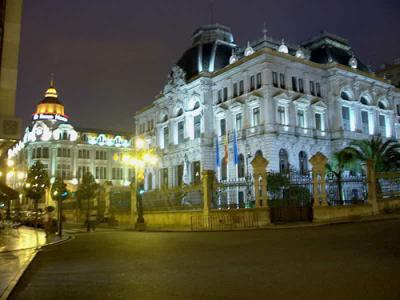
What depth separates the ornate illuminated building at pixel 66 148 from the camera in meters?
77.8

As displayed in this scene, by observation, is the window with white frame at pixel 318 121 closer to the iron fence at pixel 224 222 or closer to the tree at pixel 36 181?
the iron fence at pixel 224 222

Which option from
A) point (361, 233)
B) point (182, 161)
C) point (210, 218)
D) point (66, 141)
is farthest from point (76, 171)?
point (361, 233)

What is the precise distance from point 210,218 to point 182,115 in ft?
100

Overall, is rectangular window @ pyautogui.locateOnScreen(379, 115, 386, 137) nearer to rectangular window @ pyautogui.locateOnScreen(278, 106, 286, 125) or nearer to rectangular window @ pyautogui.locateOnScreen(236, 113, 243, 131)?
rectangular window @ pyautogui.locateOnScreen(278, 106, 286, 125)

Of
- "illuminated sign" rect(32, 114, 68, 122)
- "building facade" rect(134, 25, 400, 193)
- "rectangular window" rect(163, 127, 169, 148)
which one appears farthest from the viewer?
"illuminated sign" rect(32, 114, 68, 122)

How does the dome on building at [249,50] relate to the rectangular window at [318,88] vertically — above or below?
above

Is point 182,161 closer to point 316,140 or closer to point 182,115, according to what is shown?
point 182,115

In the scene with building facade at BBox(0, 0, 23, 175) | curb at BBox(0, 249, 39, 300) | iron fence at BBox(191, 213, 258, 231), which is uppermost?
building facade at BBox(0, 0, 23, 175)

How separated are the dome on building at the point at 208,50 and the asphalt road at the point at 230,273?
41.9m

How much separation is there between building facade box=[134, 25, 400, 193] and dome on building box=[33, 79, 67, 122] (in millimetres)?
35505

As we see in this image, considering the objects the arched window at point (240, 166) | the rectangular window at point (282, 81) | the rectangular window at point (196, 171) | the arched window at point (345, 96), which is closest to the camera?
the rectangular window at point (282, 81)

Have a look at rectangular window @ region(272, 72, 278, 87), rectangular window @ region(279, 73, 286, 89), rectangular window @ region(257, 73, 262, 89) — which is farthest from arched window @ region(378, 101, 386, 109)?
rectangular window @ region(257, 73, 262, 89)

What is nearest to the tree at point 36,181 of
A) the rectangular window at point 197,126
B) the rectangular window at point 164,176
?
the rectangular window at point 164,176

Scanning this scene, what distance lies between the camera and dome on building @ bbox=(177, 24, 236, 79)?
5294 centimetres
